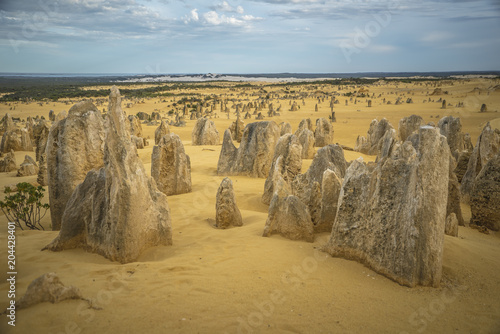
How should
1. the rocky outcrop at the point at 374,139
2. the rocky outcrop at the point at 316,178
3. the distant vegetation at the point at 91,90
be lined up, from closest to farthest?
the rocky outcrop at the point at 316,178 → the rocky outcrop at the point at 374,139 → the distant vegetation at the point at 91,90

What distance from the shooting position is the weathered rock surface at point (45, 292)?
378 cm

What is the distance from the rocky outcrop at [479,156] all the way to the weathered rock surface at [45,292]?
9.81 m

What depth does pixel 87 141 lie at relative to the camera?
22.4 feet

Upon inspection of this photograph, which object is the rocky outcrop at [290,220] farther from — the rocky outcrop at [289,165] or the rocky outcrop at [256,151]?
the rocky outcrop at [256,151]

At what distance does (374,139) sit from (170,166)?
10.1m

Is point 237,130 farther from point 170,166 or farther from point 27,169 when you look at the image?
point 27,169

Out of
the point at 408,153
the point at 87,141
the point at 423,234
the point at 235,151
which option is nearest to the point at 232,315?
the point at 423,234

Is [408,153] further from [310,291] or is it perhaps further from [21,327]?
[21,327]

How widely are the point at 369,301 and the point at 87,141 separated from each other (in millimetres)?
5597

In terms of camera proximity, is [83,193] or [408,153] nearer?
A: [408,153]

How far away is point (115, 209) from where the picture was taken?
5.04 meters

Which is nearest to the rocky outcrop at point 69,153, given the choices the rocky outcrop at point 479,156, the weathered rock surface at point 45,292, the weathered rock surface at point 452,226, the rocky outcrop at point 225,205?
the rocky outcrop at point 225,205

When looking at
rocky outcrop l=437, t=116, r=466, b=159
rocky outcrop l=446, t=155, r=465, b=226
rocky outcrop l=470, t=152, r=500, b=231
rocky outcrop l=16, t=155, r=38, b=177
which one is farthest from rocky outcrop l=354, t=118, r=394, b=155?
rocky outcrop l=16, t=155, r=38, b=177

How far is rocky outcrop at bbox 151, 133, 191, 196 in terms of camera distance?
9.79 meters
